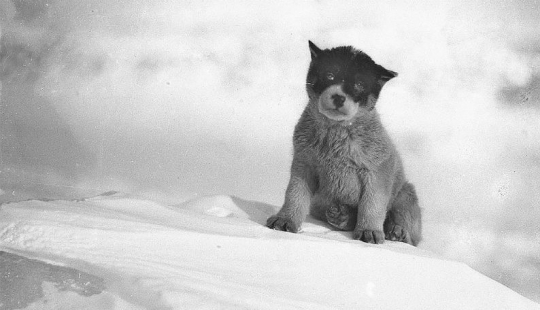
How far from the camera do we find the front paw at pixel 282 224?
5.68 metres

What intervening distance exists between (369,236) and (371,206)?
0.28 meters

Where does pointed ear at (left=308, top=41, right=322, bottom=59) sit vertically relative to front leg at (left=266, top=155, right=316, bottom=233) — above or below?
above

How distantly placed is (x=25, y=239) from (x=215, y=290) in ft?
4.49

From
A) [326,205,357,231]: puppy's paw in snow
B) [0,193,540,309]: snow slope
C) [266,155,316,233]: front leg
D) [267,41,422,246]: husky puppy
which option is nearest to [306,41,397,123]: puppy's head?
[267,41,422,246]: husky puppy

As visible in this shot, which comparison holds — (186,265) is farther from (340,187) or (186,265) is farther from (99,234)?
(340,187)

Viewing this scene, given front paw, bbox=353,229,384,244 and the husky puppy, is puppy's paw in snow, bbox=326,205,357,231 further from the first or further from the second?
front paw, bbox=353,229,384,244

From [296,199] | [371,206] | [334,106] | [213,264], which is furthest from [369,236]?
[213,264]

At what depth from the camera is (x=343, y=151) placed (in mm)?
5840

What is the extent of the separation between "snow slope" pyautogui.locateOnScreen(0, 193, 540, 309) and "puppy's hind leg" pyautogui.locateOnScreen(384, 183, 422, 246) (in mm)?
498

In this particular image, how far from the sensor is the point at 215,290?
12.0 ft

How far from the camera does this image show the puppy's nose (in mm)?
5453

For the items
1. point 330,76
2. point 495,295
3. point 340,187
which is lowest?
point 495,295

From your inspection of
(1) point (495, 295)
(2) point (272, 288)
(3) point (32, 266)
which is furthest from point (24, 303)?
(1) point (495, 295)

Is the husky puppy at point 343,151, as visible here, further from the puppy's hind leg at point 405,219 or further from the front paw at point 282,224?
the puppy's hind leg at point 405,219
